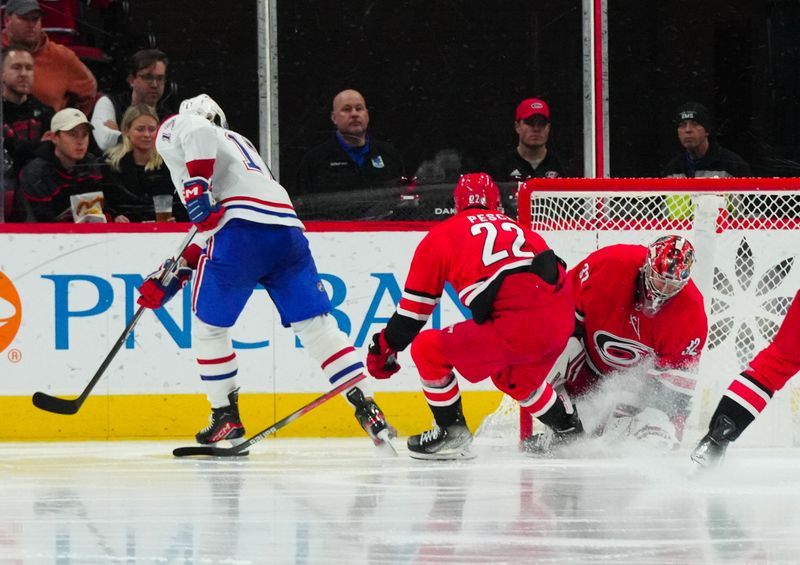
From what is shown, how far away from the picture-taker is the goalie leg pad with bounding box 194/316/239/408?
4160 mm

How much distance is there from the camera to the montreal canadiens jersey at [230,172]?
405cm

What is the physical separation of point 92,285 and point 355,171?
106 centimetres

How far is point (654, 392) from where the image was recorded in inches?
168

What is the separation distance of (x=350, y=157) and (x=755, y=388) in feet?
6.72

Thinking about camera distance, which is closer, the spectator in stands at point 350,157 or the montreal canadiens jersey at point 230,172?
the montreal canadiens jersey at point 230,172

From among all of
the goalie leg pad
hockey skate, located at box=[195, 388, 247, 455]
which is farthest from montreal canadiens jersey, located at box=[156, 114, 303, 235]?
hockey skate, located at box=[195, 388, 247, 455]

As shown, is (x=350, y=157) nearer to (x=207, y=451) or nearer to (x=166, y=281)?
(x=166, y=281)

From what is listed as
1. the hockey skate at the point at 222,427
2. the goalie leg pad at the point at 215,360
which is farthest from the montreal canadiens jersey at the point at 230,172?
the hockey skate at the point at 222,427

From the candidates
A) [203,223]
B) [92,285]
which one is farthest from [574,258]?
[92,285]

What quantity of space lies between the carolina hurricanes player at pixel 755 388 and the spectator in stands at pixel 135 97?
2.51 meters

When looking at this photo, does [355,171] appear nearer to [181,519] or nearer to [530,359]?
[530,359]

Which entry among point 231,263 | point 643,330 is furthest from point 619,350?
point 231,263

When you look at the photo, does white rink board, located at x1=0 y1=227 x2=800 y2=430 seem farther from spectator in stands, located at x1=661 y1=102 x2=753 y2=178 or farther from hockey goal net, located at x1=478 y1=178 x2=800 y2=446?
spectator in stands, located at x1=661 y1=102 x2=753 y2=178

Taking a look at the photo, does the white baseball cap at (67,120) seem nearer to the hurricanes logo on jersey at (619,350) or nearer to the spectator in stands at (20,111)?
the spectator in stands at (20,111)
